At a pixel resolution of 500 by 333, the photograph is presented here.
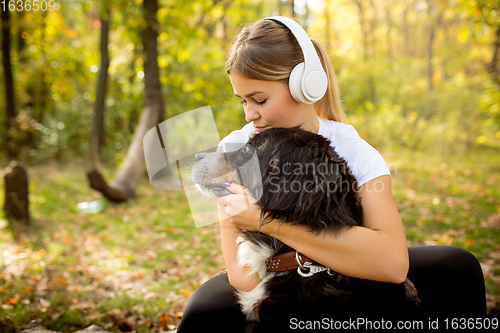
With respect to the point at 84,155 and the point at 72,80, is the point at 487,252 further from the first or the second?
the point at 72,80

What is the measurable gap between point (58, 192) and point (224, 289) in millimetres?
6593

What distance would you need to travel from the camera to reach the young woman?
144cm

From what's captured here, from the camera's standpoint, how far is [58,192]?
22.1 ft

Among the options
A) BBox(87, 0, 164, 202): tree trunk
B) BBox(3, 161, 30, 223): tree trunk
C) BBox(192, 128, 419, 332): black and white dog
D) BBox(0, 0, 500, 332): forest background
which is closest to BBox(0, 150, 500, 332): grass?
BBox(0, 0, 500, 332): forest background

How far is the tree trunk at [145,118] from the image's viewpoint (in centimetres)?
593

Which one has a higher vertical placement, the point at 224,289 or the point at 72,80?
the point at 72,80

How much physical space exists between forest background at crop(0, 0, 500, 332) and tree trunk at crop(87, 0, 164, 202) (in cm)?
8

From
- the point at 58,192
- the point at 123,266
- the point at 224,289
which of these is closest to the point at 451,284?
the point at 224,289

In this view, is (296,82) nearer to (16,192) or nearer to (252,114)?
(252,114)

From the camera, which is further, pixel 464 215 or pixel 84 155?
pixel 84 155

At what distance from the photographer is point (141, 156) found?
6.30 m

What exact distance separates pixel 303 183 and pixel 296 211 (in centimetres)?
15

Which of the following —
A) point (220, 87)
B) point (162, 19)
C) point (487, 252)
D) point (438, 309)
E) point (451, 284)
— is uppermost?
point (162, 19)

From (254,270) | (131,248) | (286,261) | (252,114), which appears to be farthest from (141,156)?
(286,261)
